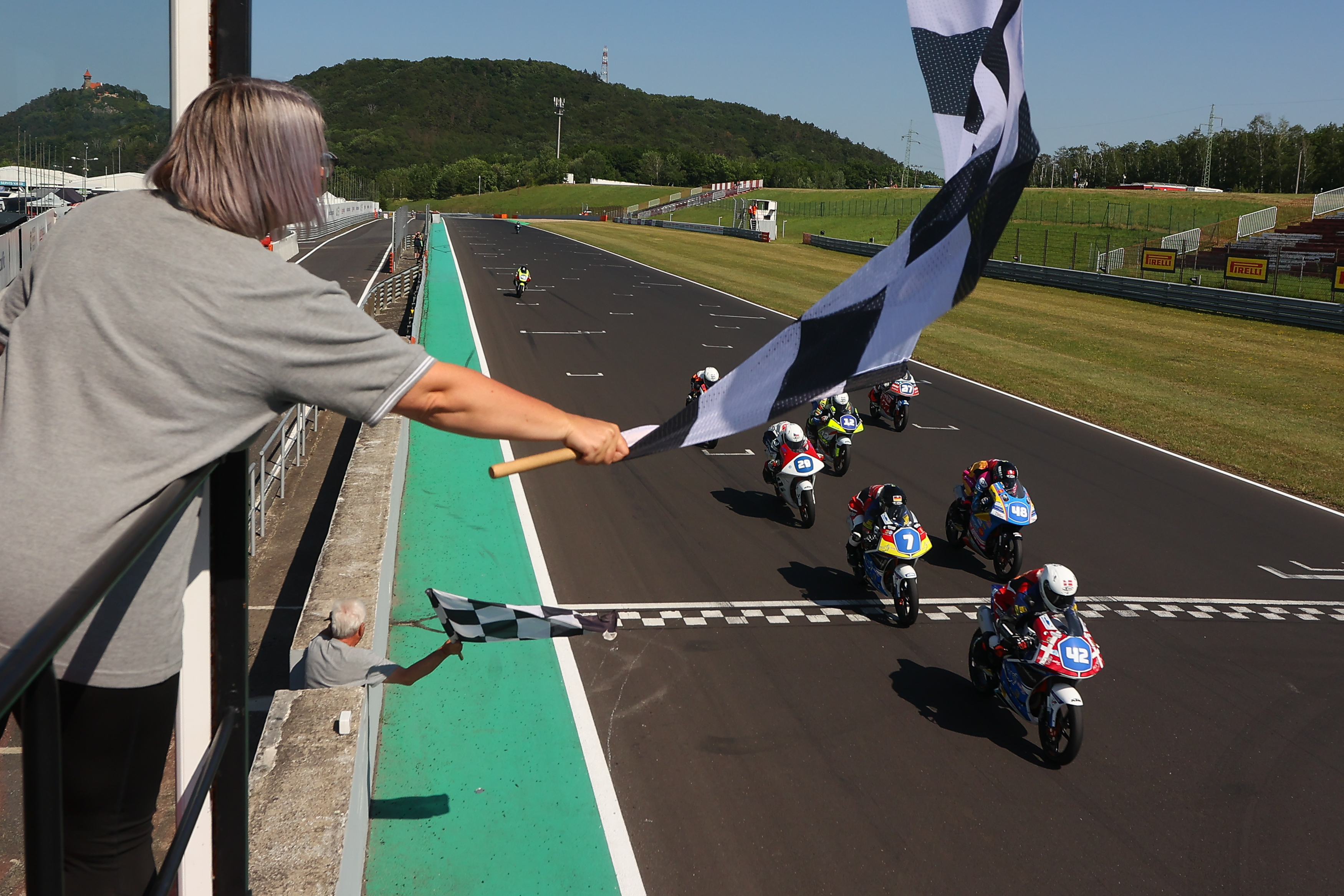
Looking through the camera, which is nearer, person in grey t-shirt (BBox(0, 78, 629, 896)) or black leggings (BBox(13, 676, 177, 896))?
person in grey t-shirt (BBox(0, 78, 629, 896))

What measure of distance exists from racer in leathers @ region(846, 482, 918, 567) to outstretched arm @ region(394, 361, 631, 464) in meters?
7.54

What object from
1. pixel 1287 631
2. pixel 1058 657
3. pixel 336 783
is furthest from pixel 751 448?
pixel 336 783

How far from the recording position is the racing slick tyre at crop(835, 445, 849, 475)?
1409 cm

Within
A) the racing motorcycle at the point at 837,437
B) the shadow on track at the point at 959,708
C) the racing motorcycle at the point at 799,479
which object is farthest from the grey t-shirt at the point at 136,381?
the racing motorcycle at the point at 837,437

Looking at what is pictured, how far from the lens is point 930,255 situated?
255cm

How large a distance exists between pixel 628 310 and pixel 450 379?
32.0 m

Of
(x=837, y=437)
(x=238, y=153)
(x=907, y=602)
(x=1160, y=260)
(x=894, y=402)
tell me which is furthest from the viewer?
(x=1160, y=260)

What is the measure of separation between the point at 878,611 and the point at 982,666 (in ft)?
6.11

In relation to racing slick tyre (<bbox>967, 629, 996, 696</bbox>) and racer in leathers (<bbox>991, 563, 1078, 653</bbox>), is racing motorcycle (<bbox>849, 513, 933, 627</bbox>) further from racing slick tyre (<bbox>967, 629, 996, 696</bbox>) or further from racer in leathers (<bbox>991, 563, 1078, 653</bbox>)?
racer in leathers (<bbox>991, 563, 1078, 653</bbox>)

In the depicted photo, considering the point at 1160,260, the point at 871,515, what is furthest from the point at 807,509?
the point at 1160,260

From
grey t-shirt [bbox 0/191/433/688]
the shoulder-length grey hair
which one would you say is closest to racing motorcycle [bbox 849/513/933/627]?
grey t-shirt [bbox 0/191/433/688]

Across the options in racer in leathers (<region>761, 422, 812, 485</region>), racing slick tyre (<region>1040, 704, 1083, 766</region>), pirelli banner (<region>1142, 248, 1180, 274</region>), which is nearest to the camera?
racing slick tyre (<region>1040, 704, 1083, 766</region>)

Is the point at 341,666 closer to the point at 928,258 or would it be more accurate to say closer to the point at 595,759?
the point at 595,759

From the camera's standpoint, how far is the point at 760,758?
688 centimetres
